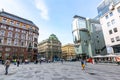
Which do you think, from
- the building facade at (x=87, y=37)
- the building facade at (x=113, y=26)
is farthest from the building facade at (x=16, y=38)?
the building facade at (x=113, y=26)

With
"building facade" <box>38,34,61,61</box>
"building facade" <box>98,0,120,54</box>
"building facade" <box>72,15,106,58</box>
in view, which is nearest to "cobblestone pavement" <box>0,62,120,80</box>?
"building facade" <box>98,0,120,54</box>

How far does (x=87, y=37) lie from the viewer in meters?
65.1

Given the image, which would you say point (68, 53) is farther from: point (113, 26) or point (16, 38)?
point (113, 26)

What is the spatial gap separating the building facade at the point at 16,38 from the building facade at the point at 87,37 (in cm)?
2484

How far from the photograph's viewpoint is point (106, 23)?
128 ft

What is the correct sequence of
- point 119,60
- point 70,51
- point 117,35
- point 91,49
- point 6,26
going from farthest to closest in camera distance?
point 70,51 < point 91,49 < point 6,26 < point 117,35 < point 119,60

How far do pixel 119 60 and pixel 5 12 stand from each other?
2008 inches

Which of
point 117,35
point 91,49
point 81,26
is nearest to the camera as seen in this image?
point 117,35

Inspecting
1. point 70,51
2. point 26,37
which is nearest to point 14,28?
point 26,37

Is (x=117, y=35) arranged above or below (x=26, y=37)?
below

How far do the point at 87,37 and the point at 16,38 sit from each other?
4000 cm

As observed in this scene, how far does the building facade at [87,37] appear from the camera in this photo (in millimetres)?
60625

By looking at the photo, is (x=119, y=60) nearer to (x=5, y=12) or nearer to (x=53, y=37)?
(x=5, y=12)

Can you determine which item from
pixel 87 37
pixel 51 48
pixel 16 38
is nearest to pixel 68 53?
pixel 51 48
